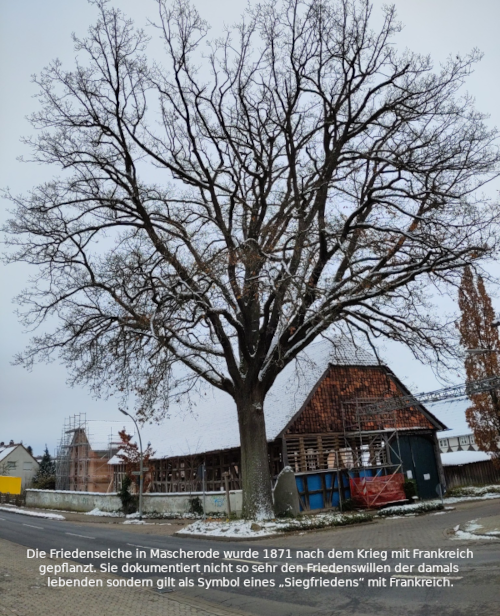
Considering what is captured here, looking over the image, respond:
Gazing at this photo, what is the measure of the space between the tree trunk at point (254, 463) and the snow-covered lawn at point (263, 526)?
1.56ft

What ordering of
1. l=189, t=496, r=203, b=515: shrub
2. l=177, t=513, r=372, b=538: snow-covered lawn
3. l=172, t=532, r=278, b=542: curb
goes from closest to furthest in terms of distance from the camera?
l=172, t=532, r=278, b=542: curb < l=177, t=513, r=372, b=538: snow-covered lawn < l=189, t=496, r=203, b=515: shrub

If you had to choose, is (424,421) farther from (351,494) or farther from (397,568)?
(397,568)

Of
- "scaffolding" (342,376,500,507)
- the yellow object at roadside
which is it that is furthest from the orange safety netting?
the yellow object at roadside

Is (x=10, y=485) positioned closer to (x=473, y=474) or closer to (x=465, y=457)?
(x=465, y=457)

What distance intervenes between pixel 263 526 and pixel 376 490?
9304 millimetres

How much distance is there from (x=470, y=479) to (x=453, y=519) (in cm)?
1709

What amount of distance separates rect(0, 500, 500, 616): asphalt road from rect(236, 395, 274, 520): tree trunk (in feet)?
6.48

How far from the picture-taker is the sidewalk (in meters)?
7.71

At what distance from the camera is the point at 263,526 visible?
1648 cm

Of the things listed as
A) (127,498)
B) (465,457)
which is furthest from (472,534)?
(465,457)

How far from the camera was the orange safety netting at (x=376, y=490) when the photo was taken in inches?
935

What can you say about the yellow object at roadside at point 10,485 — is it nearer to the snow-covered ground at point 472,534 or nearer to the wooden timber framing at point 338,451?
the wooden timber framing at point 338,451

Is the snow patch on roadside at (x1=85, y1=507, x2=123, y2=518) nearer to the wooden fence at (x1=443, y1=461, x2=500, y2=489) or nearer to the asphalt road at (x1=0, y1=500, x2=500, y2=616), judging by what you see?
the asphalt road at (x1=0, y1=500, x2=500, y2=616)

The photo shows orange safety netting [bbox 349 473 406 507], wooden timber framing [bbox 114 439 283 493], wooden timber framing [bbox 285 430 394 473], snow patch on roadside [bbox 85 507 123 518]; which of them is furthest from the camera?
snow patch on roadside [bbox 85 507 123 518]
